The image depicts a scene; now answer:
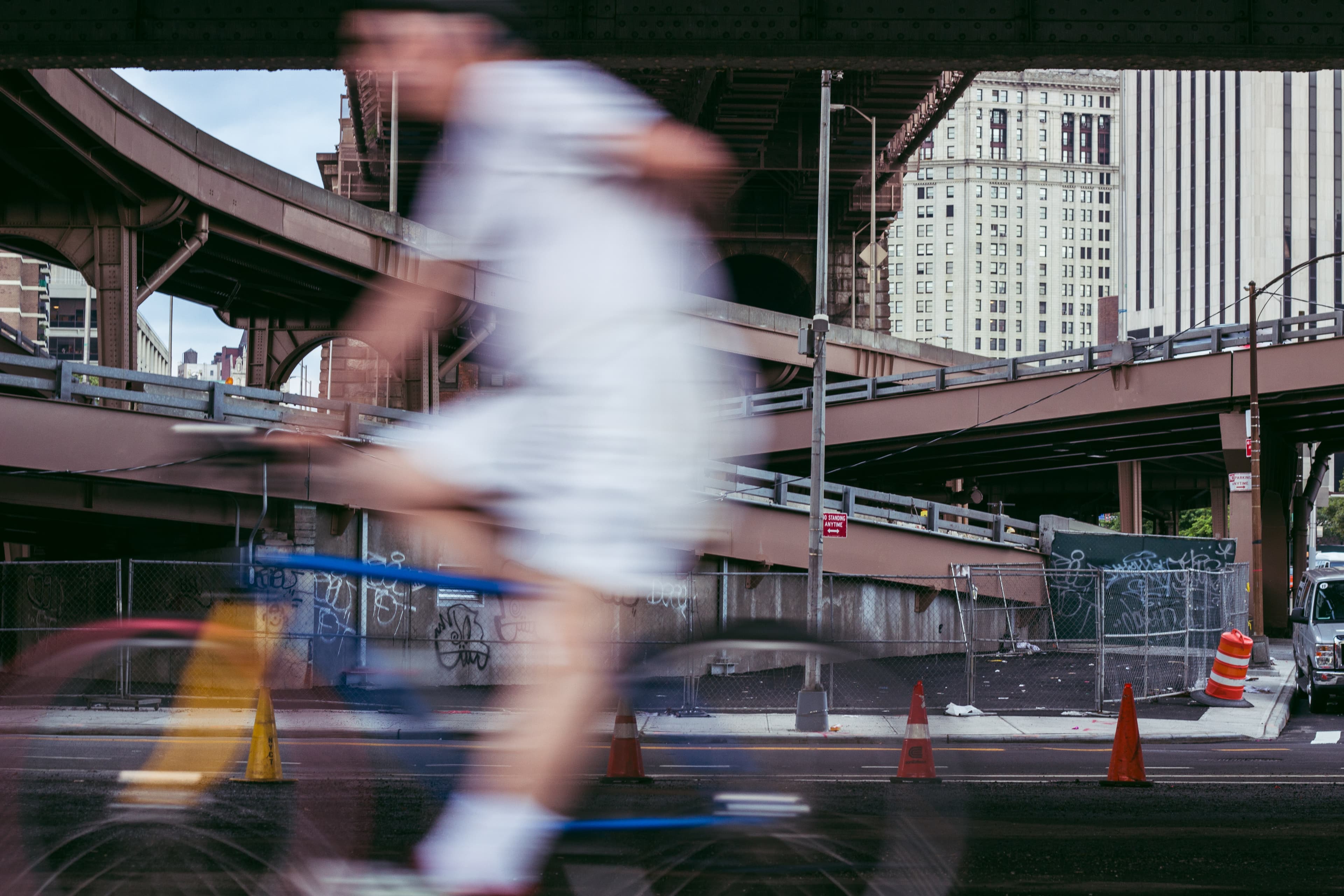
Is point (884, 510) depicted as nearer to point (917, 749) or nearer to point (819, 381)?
point (819, 381)

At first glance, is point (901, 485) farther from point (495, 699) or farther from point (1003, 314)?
point (1003, 314)

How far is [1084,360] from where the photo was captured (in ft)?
128

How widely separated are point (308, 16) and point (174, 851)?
5989 mm

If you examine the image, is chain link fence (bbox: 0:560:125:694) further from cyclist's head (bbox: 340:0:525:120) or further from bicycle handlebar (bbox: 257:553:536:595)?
cyclist's head (bbox: 340:0:525:120)

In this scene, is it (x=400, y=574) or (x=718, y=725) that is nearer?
(x=400, y=574)

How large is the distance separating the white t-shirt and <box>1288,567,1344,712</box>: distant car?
15609mm

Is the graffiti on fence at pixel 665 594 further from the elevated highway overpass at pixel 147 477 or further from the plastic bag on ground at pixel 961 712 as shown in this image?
the plastic bag on ground at pixel 961 712

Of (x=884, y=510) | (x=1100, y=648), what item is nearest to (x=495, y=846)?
(x=1100, y=648)

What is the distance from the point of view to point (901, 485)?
55.7 m

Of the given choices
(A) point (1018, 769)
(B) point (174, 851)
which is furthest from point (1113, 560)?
(B) point (174, 851)

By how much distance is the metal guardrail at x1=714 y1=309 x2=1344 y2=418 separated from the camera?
108ft

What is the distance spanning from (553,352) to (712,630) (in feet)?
6.47

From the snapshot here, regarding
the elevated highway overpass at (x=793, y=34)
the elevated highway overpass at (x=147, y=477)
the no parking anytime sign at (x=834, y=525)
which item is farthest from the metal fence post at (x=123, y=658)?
the no parking anytime sign at (x=834, y=525)

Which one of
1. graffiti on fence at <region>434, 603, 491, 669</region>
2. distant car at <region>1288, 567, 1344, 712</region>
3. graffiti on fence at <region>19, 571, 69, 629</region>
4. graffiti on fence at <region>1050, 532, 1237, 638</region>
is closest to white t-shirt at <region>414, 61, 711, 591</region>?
graffiti on fence at <region>434, 603, 491, 669</region>
